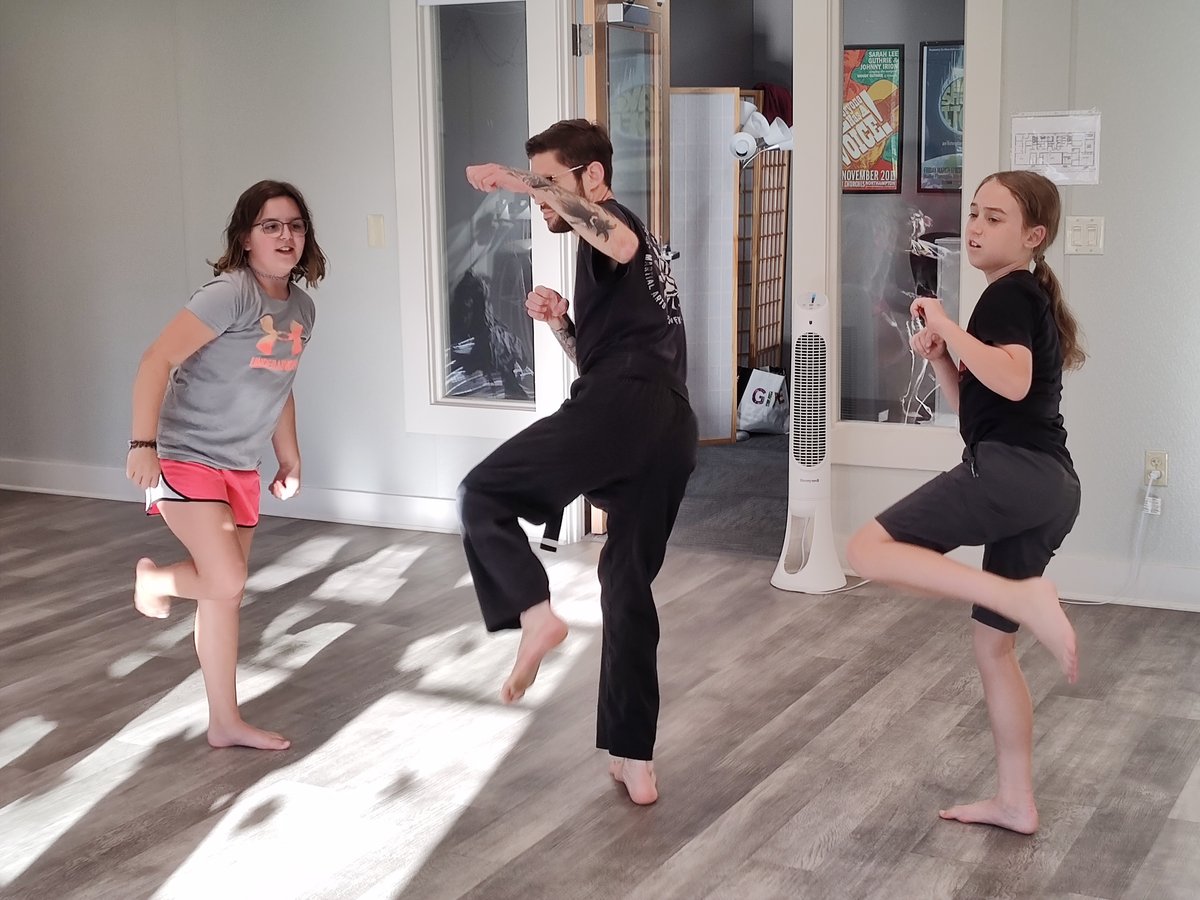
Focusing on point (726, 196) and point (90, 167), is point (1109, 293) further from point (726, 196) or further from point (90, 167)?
point (90, 167)

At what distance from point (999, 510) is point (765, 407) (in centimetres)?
529

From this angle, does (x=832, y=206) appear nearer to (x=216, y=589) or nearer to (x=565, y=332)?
(x=565, y=332)

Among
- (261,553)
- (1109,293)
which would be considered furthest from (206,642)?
(1109,293)

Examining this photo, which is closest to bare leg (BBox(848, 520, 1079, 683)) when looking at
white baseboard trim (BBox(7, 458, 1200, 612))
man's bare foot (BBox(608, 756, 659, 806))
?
man's bare foot (BBox(608, 756, 659, 806))

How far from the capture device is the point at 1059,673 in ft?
12.6

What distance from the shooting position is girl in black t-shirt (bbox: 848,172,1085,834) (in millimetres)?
2568

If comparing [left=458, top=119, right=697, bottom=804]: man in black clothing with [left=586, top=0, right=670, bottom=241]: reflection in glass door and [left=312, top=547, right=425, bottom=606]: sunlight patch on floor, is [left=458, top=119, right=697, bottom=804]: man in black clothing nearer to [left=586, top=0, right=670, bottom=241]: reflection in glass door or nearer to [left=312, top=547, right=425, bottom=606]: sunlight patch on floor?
[left=312, top=547, right=425, bottom=606]: sunlight patch on floor

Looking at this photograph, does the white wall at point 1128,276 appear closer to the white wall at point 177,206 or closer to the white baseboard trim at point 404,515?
the white baseboard trim at point 404,515

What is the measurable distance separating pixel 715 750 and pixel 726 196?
479cm

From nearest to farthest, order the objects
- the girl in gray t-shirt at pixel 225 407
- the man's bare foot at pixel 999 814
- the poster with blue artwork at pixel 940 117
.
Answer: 1. the man's bare foot at pixel 999 814
2. the girl in gray t-shirt at pixel 225 407
3. the poster with blue artwork at pixel 940 117

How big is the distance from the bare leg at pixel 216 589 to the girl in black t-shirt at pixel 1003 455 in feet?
4.86

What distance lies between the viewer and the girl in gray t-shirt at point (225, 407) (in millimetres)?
3189

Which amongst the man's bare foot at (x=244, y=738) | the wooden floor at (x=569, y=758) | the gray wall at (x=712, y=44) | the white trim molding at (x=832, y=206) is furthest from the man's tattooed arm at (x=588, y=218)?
the gray wall at (x=712, y=44)

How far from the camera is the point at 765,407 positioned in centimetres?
791
